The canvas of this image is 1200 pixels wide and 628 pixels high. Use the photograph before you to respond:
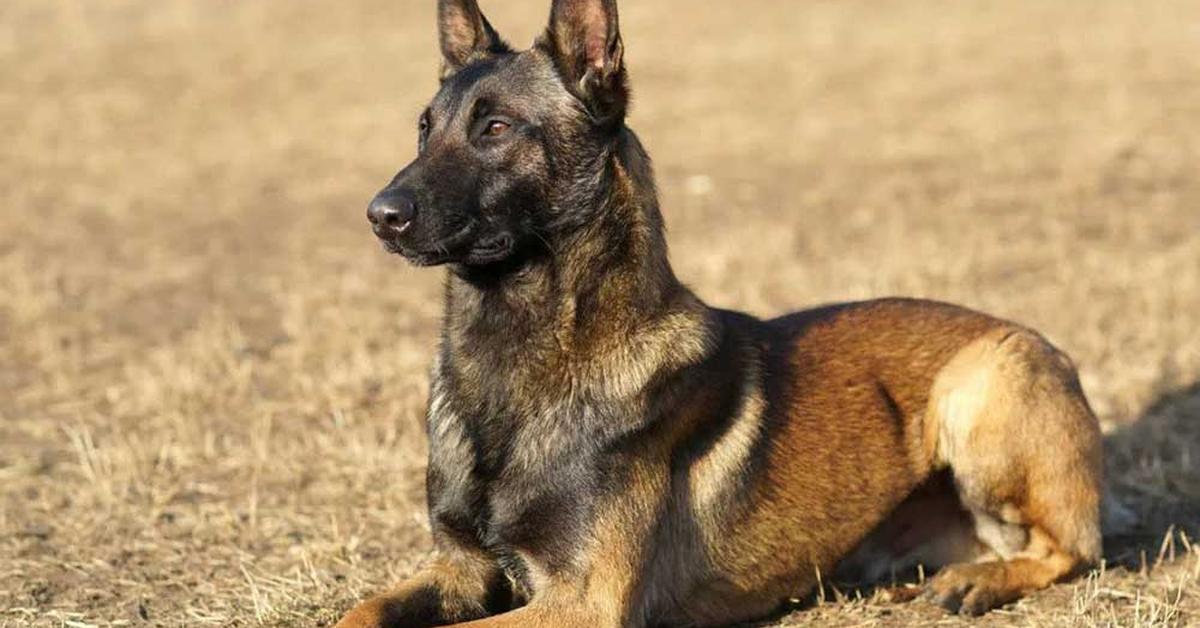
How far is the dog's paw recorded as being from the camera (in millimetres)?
5758

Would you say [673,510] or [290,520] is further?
[290,520]

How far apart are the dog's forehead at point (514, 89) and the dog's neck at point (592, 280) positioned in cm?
26

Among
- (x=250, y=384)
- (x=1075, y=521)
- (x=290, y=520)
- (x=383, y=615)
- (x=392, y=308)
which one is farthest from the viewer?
(x=392, y=308)

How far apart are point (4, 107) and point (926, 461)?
16.9 m

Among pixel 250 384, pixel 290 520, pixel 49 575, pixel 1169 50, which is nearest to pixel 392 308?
pixel 250 384

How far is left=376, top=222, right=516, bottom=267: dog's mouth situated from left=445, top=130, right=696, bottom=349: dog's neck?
0.12 metres

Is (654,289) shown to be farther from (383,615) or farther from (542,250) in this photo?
(383,615)

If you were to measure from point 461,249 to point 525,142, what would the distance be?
1.35 ft

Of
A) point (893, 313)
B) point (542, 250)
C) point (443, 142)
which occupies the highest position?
point (443, 142)

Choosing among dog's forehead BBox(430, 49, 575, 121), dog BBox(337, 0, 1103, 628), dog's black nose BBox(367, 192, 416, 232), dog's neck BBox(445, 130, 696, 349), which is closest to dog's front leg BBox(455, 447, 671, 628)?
dog BBox(337, 0, 1103, 628)

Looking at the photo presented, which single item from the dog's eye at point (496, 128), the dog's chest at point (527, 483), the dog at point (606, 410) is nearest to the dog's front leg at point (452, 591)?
the dog at point (606, 410)

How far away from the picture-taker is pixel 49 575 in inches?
242

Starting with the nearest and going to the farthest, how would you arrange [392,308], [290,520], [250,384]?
[290,520] → [250,384] → [392,308]

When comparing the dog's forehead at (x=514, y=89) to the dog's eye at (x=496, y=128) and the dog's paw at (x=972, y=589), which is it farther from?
the dog's paw at (x=972, y=589)
